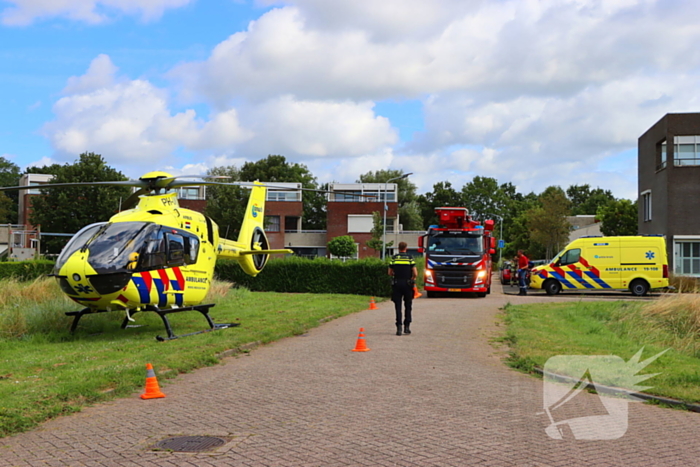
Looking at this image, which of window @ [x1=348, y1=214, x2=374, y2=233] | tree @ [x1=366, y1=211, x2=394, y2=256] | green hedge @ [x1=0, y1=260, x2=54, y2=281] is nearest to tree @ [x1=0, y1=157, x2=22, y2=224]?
window @ [x1=348, y1=214, x2=374, y2=233]

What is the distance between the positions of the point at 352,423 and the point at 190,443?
165cm

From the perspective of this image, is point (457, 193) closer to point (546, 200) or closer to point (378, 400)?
point (546, 200)

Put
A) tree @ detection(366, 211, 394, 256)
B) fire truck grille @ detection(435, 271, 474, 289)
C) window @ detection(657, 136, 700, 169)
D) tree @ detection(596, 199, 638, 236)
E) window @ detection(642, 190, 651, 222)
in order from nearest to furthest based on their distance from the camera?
fire truck grille @ detection(435, 271, 474, 289)
window @ detection(657, 136, 700, 169)
window @ detection(642, 190, 651, 222)
tree @ detection(596, 199, 638, 236)
tree @ detection(366, 211, 394, 256)

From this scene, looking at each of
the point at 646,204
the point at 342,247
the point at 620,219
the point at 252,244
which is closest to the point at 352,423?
the point at 252,244

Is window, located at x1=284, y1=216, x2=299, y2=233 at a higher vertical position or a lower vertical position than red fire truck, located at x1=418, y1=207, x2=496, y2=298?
higher

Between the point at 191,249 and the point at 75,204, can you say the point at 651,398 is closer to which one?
the point at 191,249

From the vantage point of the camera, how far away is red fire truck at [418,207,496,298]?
84.9 feet

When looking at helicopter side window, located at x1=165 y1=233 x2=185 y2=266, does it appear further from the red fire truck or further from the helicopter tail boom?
the red fire truck

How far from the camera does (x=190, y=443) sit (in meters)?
6.29

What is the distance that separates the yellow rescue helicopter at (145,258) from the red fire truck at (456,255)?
11.7m

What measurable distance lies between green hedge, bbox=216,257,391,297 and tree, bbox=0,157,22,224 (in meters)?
60.0

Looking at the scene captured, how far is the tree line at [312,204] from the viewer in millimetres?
47500

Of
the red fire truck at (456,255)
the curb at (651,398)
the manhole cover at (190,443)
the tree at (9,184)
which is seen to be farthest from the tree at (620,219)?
the tree at (9,184)

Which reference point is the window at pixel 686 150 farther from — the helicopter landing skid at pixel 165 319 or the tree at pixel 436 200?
the tree at pixel 436 200
